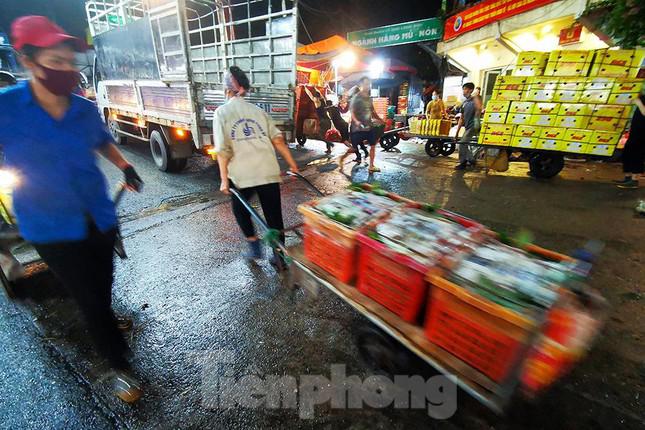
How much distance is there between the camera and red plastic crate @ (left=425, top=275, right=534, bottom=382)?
4.35 ft

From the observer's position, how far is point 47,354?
219cm

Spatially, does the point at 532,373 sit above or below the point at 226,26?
below

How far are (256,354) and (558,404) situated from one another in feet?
6.47

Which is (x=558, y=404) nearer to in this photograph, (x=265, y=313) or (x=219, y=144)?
(x=265, y=313)

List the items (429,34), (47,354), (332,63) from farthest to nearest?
(332,63) < (429,34) < (47,354)

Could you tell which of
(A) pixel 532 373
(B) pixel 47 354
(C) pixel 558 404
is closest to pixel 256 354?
(B) pixel 47 354

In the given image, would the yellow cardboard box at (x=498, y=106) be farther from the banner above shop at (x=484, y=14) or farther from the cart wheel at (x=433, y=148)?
the banner above shop at (x=484, y=14)

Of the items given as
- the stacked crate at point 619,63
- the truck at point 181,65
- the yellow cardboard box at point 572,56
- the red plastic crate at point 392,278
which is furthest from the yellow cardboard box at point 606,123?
the red plastic crate at point 392,278

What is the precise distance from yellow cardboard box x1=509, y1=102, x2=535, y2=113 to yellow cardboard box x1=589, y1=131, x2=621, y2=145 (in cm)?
119

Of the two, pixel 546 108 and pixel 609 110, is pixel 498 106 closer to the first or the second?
pixel 546 108

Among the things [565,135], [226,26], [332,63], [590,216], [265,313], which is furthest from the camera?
[332,63]

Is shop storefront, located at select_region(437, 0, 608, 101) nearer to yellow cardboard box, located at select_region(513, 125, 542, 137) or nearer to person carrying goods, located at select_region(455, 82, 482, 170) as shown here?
person carrying goods, located at select_region(455, 82, 482, 170)

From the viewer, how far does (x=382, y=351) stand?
2002mm

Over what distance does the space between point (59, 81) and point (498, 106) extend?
7295mm
